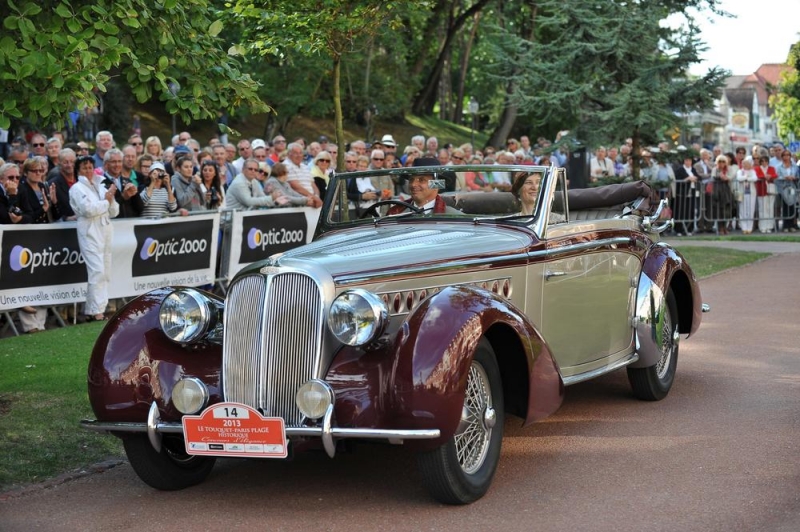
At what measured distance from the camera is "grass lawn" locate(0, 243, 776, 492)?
20.9 ft

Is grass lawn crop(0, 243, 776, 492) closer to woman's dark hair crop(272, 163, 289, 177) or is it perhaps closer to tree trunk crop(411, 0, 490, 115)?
woman's dark hair crop(272, 163, 289, 177)

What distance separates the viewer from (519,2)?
3447 centimetres

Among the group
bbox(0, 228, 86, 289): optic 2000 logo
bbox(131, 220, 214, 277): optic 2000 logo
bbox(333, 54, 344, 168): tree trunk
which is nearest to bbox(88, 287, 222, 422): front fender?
bbox(0, 228, 86, 289): optic 2000 logo

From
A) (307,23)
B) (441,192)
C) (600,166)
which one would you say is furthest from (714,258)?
(441,192)

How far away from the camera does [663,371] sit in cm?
808

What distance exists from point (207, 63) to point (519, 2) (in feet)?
92.7

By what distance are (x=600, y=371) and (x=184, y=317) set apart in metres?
2.94

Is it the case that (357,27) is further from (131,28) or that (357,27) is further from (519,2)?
(519,2)

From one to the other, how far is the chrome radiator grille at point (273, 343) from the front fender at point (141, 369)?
18cm

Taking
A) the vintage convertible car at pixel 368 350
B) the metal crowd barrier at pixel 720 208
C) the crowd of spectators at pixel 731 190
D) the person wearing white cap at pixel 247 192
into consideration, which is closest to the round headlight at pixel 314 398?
the vintage convertible car at pixel 368 350

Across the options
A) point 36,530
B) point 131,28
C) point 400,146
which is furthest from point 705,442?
point 400,146

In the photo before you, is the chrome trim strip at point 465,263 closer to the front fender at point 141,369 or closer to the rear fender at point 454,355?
the rear fender at point 454,355

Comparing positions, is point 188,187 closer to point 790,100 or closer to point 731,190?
point 731,190

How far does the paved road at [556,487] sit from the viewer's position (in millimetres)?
5133
